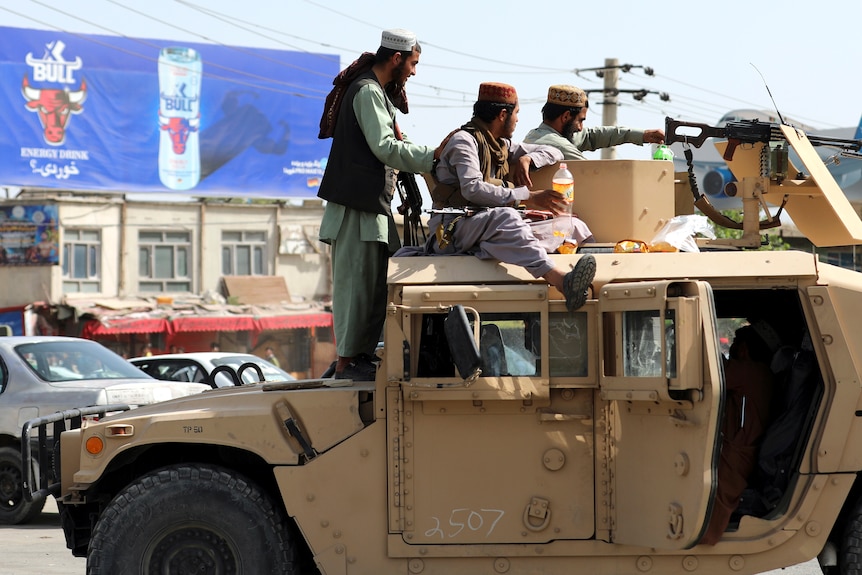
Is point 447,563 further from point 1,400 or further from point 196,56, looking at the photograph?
point 196,56

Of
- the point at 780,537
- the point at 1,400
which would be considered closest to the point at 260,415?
the point at 780,537

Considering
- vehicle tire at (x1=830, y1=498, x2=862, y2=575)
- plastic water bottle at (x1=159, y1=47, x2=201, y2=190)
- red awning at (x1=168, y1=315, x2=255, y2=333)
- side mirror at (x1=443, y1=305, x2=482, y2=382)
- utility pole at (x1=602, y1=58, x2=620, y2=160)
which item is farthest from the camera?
plastic water bottle at (x1=159, y1=47, x2=201, y2=190)

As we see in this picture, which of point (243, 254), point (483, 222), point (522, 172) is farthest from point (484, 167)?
point (243, 254)

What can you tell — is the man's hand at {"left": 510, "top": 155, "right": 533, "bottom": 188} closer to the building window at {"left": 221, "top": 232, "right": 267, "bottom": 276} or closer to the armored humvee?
the armored humvee

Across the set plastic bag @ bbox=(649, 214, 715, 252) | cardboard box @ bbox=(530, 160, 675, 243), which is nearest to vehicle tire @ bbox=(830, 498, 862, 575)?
plastic bag @ bbox=(649, 214, 715, 252)

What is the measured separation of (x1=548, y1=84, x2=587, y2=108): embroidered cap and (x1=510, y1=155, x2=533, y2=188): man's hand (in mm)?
835

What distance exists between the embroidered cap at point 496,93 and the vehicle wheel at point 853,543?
2508 mm

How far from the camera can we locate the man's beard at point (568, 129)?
699 centimetres

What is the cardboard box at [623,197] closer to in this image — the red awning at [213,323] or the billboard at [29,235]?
the red awning at [213,323]

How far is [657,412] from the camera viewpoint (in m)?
5.25

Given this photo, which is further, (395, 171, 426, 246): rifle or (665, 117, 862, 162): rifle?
(395, 171, 426, 246): rifle

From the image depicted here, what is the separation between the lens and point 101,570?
219 inches

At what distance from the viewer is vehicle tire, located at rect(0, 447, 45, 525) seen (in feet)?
33.5

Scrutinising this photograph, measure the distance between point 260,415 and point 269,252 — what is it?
33.8 meters
